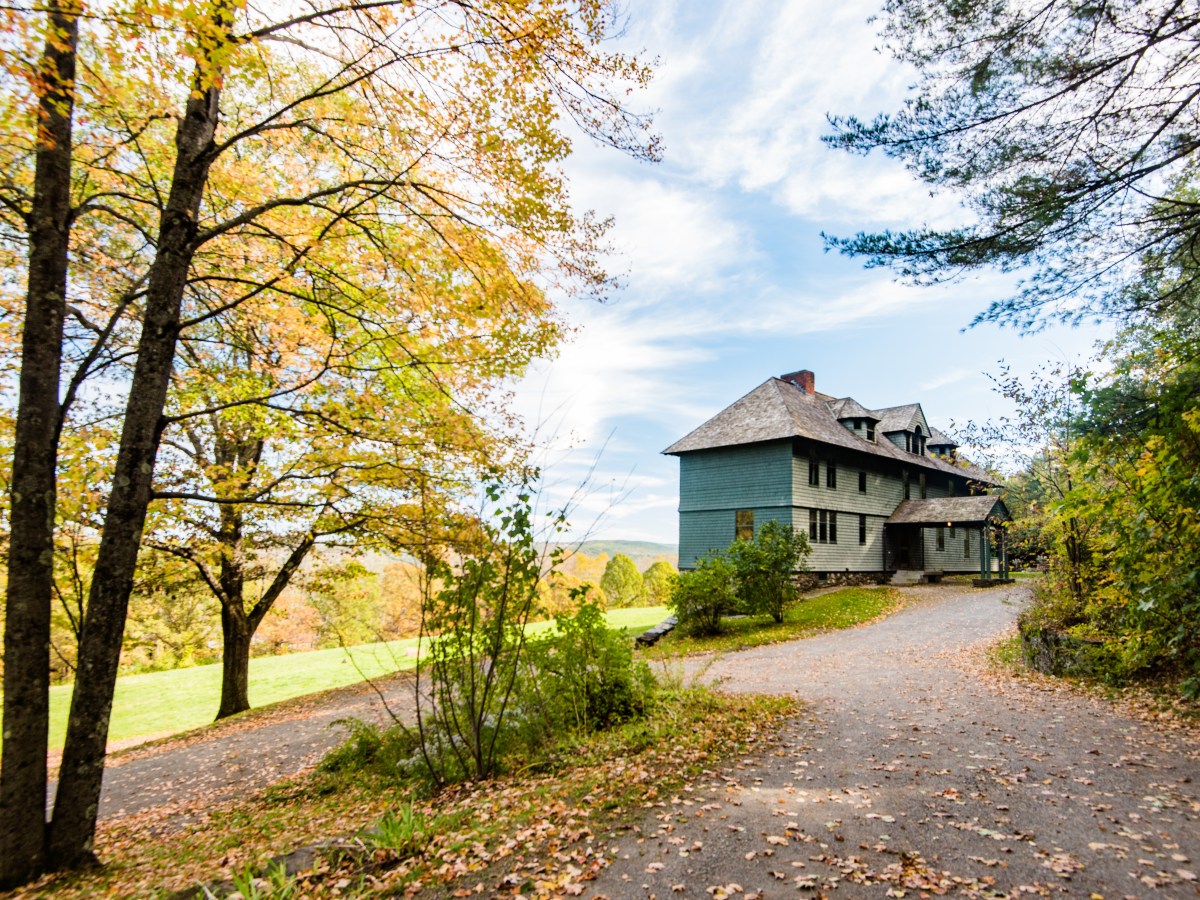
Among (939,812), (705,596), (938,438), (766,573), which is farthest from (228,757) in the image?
(938,438)

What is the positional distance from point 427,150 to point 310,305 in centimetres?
347

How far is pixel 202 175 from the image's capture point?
6074 mm

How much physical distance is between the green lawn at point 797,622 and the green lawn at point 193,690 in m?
2.13

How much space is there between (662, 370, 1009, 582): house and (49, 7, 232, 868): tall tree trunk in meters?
21.9

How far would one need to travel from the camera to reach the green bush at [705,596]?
58.9 feet

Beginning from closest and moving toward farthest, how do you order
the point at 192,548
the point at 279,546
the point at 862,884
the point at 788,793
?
the point at 862,884 < the point at 788,793 < the point at 192,548 < the point at 279,546

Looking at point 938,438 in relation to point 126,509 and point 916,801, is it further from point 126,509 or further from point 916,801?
point 126,509

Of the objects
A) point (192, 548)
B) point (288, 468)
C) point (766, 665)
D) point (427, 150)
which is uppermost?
point (427, 150)

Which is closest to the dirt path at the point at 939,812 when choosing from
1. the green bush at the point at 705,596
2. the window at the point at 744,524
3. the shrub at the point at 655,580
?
the green bush at the point at 705,596

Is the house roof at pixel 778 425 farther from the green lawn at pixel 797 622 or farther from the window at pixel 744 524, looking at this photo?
the green lawn at pixel 797 622

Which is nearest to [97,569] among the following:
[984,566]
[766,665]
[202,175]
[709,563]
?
[202,175]

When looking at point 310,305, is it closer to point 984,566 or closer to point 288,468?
point 288,468

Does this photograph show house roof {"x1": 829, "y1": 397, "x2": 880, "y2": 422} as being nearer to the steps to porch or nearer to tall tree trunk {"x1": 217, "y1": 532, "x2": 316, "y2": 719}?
the steps to porch

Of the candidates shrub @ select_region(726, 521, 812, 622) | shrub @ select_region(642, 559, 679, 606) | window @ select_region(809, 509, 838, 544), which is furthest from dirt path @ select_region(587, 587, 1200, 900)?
shrub @ select_region(642, 559, 679, 606)
